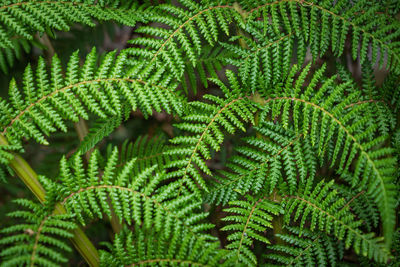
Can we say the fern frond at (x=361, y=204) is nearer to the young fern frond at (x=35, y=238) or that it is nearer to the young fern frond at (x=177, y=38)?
the young fern frond at (x=177, y=38)

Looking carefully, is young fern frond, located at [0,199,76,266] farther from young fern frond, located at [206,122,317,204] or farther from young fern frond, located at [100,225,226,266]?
young fern frond, located at [206,122,317,204]

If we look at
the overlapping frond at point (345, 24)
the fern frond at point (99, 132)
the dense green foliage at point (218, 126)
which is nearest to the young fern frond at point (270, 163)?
the dense green foliage at point (218, 126)

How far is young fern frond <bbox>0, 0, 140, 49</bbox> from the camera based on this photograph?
56.5 inches

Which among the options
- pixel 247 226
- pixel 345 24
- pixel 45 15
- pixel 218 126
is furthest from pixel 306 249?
pixel 45 15

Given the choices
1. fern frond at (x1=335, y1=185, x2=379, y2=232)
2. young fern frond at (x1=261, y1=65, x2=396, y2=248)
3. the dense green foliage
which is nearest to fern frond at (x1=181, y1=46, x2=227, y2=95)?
the dense green foliage

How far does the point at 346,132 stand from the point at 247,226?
0.61 meters

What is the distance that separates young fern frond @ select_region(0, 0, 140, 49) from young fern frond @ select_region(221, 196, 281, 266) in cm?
106

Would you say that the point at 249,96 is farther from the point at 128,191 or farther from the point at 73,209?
the point at 73,209

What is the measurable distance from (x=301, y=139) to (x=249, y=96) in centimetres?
→ 34

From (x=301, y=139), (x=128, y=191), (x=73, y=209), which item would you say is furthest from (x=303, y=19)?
(x=73, y=209)

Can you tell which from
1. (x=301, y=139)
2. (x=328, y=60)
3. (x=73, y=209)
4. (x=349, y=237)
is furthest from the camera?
(x=328, y=60)

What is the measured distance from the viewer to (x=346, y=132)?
135 centimetres

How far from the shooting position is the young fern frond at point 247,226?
1387 mm

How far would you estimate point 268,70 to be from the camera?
1524 mm
